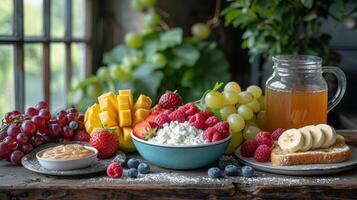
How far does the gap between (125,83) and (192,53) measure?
0.48 m

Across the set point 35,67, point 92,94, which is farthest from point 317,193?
point 92,94

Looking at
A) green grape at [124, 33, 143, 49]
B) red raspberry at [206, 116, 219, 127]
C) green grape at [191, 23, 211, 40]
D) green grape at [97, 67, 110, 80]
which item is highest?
green grape at [191, 23, 211, 40]

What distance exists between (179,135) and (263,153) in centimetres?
19

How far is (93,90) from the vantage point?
2.95m

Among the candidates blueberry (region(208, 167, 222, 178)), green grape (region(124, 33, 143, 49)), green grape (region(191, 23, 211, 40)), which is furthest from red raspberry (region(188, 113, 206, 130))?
green grape (region(191, 23, 211, 40))

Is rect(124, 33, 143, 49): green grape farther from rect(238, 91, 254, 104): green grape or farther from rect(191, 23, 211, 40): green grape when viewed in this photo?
rect(238, 91, 254, 104): green grape

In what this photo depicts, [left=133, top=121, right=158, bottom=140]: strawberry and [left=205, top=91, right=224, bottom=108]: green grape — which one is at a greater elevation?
[left=205, top=91, right=224, bottom=108]: green grape

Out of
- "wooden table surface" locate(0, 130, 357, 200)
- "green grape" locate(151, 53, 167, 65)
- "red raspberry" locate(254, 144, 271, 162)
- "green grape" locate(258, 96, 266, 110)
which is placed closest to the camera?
"wooden table surface" locate(0, 130, 357, 200)

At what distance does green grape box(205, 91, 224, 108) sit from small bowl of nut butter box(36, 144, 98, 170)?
0.29 m

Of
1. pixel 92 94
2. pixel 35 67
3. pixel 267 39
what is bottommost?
pixel 92 94

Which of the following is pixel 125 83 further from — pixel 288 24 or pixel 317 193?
pixel 317 193

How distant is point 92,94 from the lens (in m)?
2.91

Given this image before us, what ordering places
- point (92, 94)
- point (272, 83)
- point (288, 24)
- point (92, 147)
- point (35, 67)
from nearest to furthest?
point (92, 147)
point (272, 83)
point (288, 24)
point (35, 67)
point (92, 94)

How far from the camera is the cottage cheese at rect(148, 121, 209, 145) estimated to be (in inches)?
40.7
